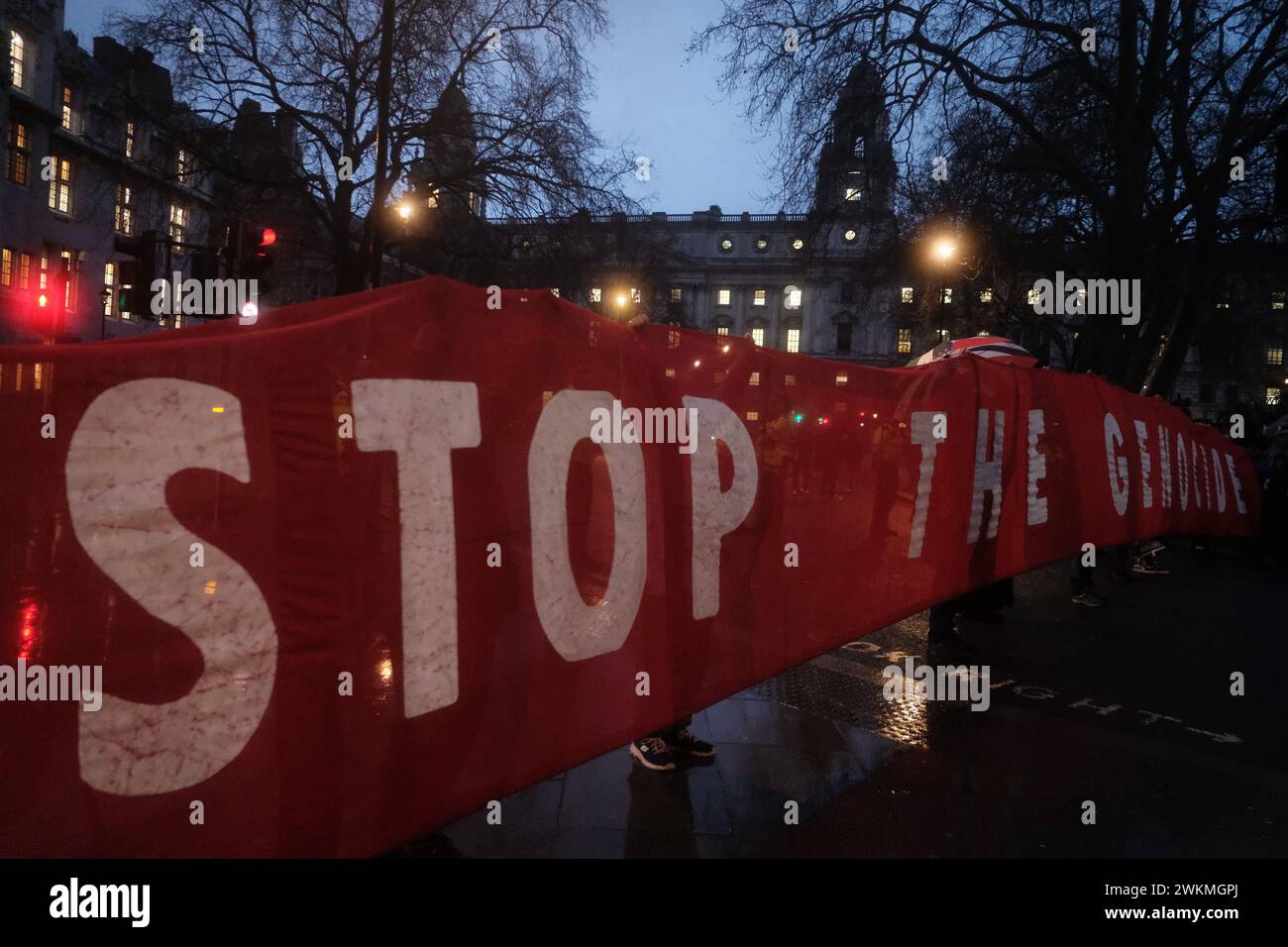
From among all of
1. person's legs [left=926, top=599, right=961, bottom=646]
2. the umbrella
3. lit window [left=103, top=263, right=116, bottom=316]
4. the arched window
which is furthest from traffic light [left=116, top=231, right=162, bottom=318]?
the arched window

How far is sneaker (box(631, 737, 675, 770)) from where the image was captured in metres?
3.82

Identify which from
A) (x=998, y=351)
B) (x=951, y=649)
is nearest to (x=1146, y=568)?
(x=998, y=351)

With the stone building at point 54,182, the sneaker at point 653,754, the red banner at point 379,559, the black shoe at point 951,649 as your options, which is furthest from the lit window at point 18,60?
the black shoe at point 951,649

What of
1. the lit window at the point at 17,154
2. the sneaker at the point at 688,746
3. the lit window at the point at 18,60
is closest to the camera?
the sneaker at the point at 688,746

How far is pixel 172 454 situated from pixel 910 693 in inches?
192

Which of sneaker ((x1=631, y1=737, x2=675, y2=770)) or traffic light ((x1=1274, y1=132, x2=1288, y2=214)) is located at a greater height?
traffic light ((x1=1274, y1=132, x2=1288, y2=214))

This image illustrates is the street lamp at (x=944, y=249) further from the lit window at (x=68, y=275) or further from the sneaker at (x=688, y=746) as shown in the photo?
the lit window at (x=68, y=275)

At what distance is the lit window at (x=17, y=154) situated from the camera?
24.1m

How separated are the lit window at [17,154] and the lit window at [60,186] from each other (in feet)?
2.88

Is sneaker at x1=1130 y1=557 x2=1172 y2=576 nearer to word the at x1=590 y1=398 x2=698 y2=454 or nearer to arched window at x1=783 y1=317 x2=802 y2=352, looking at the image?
word the at x1=590 y1=398 x2=698 y2=454

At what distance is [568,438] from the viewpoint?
291 centimetres

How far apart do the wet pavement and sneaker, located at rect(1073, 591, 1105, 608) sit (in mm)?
1646
